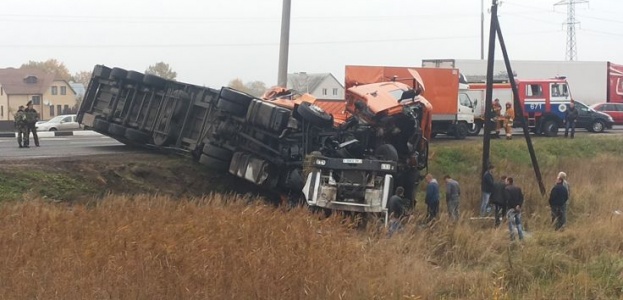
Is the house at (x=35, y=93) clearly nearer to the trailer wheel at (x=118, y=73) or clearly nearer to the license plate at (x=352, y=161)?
the trailer wheel at (x=118, y=73)

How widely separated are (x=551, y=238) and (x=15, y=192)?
29.0 feet

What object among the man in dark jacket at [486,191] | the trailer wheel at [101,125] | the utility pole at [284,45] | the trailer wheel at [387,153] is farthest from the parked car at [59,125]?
the trailer wheel at [387,153]

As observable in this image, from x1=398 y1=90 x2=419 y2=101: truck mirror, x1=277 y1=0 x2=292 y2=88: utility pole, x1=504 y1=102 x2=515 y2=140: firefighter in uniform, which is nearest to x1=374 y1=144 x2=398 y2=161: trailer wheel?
x1=398 y1=90 x2=419 y2=101: truck mirror

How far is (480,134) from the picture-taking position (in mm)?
27109

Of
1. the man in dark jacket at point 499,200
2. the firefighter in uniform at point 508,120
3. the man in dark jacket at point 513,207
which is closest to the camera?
the man in dark jacket at point 513,207

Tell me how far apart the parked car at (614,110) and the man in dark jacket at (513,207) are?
19.7 meters

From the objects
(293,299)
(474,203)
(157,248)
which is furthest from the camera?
(474,203)

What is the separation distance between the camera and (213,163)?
14.0 m

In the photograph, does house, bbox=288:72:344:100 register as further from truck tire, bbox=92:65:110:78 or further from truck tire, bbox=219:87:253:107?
truck tire, bbox=219:87:253:107

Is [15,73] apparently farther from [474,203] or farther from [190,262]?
[190,262]

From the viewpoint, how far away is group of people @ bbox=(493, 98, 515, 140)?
2436cm

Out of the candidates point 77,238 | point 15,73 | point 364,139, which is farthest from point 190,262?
point 15,73

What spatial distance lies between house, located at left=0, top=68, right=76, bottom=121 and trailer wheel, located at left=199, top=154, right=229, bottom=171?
6378 centimetres

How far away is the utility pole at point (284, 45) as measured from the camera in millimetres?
21375
